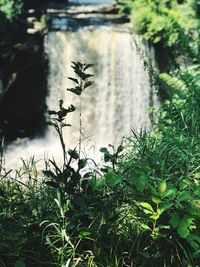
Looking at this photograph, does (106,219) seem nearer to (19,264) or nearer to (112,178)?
(112,178)

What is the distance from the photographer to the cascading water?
9.50 meters

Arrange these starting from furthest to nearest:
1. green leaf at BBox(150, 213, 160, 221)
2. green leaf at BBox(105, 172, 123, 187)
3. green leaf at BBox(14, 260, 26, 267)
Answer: green leaf at BBox(105, 172, 123, 187), green leaf at BBox(150, 213, 160, 221), green leaf at BBox(14, 260, 26, 267)

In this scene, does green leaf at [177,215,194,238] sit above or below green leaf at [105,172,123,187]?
below

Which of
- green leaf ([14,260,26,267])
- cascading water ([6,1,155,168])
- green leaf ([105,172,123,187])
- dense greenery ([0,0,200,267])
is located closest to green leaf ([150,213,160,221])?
dense greenery ([0,0,200,267])

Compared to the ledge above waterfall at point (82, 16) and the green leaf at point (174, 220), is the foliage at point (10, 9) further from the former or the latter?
the green leaf at point (174, 220)

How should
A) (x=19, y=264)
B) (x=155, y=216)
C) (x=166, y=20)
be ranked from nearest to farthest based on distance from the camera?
(x=19, y=264) < (x=155, y=216) < (x=166, y=20)


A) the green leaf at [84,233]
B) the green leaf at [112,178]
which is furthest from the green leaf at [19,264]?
the green leaf at [112,178]

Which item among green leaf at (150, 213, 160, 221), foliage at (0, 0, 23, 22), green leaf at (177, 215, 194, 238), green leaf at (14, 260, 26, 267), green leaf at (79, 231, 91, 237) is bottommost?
green leaf at (14, 260, 26, 267)

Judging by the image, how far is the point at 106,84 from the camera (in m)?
9.66

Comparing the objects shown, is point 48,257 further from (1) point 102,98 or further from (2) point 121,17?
(2) point 121,17

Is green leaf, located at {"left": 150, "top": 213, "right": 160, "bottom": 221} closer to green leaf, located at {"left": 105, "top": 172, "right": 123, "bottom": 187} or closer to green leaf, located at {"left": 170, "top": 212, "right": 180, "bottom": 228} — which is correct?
green leaf, located at {"left": 170, "top": 212, "right": 180, "bottom": 228}

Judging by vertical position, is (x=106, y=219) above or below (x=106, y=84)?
below

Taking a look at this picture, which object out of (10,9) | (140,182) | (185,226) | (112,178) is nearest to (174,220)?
(185,226)

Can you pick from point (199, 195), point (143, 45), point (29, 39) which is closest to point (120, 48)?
point (143, 45)
